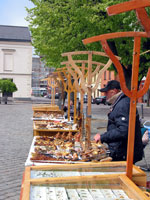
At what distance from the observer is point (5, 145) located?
29.3 feet

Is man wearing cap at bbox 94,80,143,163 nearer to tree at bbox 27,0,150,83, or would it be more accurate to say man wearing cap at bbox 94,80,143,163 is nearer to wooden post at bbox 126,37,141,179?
wooden post at bbox 126,37,141,179

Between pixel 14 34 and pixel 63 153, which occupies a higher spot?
pixel 14 34

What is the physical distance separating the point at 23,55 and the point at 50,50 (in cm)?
3101

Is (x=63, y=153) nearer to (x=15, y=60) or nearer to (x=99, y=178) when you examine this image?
(x=99, y=178)

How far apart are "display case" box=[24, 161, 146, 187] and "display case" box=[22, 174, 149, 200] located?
19 centimetres

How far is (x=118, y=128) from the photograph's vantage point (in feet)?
11.5

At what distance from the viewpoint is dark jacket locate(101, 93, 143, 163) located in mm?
3451

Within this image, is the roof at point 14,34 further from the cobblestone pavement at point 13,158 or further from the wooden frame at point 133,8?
the wooden frame at point 133,8

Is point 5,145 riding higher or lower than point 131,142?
lower

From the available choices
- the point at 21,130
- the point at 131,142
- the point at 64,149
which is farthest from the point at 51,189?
the point at 21,130

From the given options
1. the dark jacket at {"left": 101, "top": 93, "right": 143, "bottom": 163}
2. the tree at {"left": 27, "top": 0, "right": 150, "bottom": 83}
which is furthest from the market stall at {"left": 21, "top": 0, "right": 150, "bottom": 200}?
the tree at {"left": 27, "top": 0, "right": 150, "bottom": 83}

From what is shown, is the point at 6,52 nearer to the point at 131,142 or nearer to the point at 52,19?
the point at 52,19

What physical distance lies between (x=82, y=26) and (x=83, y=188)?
42.1 feet

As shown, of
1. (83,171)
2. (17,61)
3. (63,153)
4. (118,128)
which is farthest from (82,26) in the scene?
(17,61)
